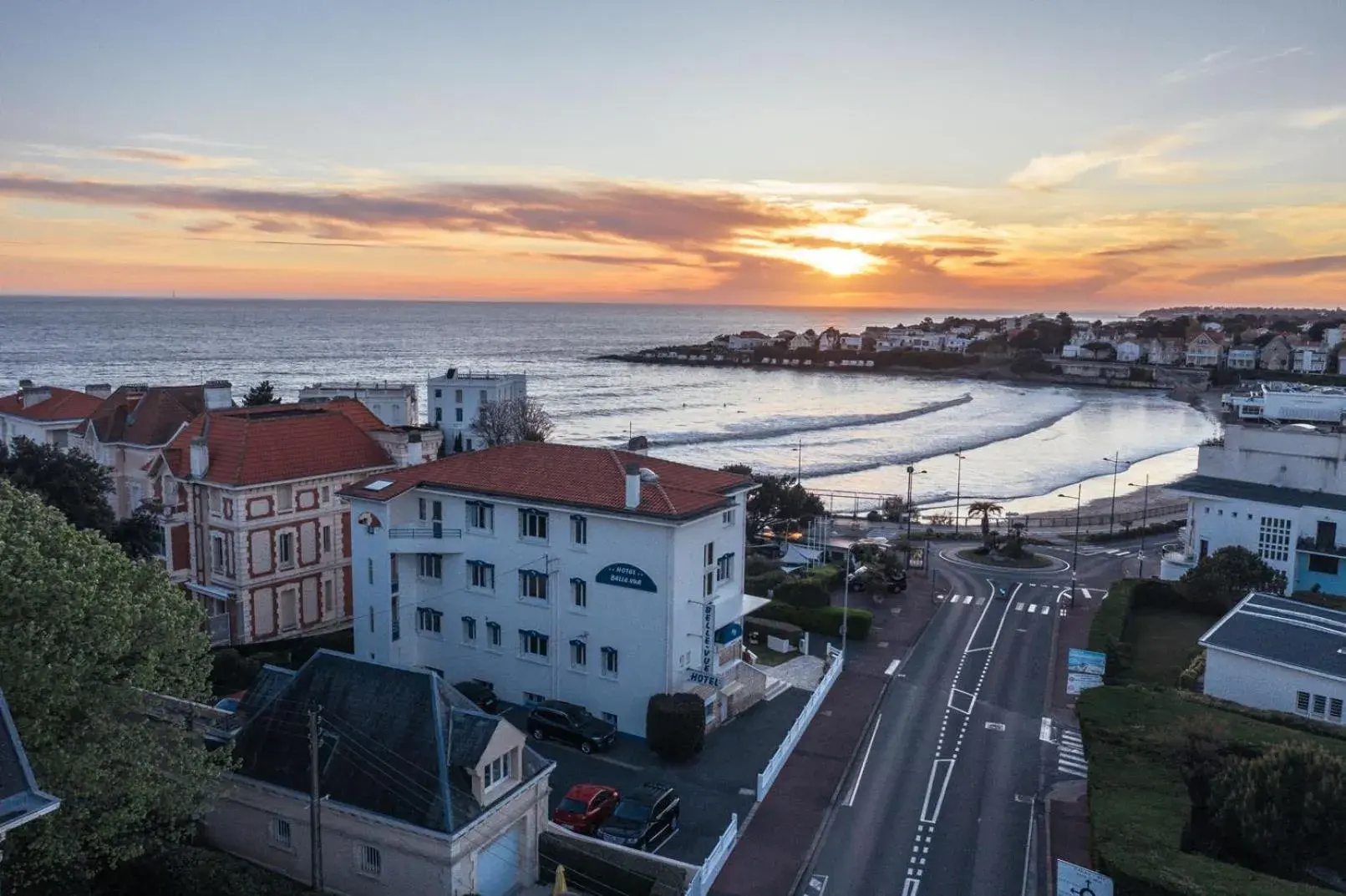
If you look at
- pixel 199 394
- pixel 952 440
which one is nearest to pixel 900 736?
pixel 199 394

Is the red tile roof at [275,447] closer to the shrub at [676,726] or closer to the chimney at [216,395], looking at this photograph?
the chimney at [216,395]

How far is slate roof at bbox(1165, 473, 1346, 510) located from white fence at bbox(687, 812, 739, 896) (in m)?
35.1

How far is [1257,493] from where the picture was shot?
160 feet

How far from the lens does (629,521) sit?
102 feet

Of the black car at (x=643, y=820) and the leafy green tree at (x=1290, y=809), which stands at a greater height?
the leafy green tree at (x=1290, y=809)

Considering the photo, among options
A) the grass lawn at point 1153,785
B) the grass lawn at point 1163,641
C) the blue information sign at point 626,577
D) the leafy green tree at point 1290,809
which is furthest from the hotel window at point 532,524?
the grass lawn at point 1163,641

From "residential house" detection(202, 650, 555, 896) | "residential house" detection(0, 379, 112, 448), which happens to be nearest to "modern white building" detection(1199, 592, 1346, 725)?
"residential house" detection(202, 650, 555, 896)

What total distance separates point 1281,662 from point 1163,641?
1098cm

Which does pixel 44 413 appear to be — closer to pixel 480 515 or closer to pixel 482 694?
pixel 480 515

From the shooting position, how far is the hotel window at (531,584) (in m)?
33.0

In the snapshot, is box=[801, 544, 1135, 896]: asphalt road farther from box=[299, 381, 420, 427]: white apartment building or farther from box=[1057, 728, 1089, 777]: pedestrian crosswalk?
box=[299, 381, 420, 427]: white apartment building

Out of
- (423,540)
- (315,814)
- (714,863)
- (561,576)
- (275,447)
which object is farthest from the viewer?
(275,447)

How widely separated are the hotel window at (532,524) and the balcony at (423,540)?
272 centimetres

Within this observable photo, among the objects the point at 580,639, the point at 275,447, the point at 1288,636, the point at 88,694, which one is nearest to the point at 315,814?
the point at 88,694
